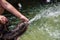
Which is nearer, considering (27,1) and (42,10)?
(42,10)

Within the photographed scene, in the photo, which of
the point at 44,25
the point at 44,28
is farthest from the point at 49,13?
the point at 44,28

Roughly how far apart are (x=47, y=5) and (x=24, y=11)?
135 cm

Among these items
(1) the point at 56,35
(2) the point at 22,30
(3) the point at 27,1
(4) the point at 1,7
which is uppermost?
(4) the point at 1,7

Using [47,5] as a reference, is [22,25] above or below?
above

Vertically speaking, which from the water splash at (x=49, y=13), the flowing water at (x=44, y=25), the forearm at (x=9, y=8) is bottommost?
the water splash at (x=49, y=13)

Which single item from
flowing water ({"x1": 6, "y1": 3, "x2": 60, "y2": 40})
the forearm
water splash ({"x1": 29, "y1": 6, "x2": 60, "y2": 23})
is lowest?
water splash ({"x1": 29, "y1": 6, "x2": 60, "y2": 23})

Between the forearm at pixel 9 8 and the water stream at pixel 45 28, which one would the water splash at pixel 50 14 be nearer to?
the water stream at pixel 45 28

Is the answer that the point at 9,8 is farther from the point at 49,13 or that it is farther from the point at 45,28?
the point at 49,13

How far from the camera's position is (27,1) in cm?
1137

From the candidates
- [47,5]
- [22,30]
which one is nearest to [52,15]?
[47,5]

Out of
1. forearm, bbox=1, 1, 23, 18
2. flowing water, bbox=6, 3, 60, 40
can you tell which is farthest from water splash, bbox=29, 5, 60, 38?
forearm, bbox=1, 1, 23, 18

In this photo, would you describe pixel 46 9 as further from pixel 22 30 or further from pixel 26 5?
pixel 22 30

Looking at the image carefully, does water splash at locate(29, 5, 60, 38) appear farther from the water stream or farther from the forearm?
the forearm

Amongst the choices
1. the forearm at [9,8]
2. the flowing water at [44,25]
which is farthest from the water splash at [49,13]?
the forearm at [9,8]
